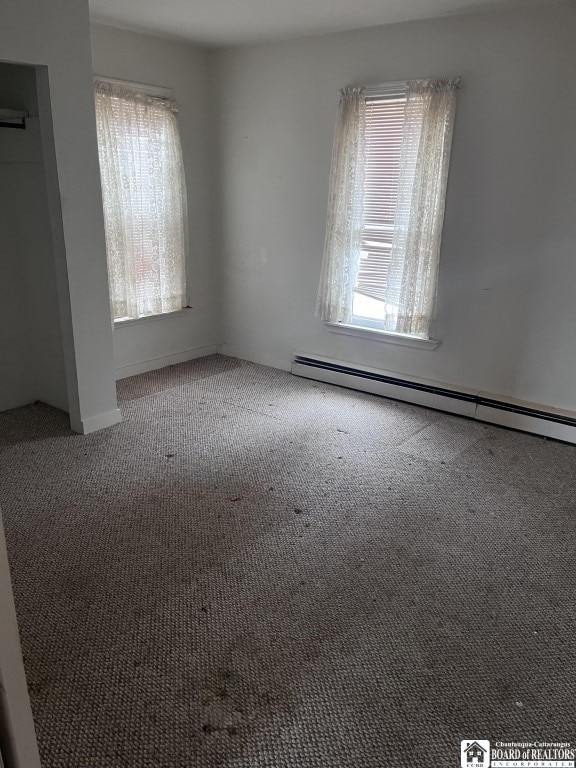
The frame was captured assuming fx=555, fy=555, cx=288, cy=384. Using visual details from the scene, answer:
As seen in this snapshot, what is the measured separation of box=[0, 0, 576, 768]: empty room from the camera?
1724 mm

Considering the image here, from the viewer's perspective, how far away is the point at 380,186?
384 cm

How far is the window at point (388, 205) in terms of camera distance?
11.6ft

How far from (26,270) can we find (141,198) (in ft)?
3.39

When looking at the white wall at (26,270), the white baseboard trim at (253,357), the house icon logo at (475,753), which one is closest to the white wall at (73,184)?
the white wall at (26,270)

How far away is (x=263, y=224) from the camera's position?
4547 millimetres

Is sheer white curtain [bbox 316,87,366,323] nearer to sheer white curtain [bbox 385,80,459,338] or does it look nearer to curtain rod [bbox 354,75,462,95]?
curtain rod [bbox 354,75,462,95]

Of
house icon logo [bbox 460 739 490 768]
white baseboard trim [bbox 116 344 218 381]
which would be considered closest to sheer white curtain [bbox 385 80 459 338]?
white baseboard trim [bbox 116 344 218 381]

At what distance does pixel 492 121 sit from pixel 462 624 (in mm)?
2865

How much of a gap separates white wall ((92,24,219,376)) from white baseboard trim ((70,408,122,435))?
0.94 metres

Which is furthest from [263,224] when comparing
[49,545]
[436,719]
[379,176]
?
[436,719]

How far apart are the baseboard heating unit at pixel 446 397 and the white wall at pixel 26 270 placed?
1.91 m

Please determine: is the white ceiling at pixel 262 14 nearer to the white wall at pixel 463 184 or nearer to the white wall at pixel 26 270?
the white wall at pixel 463 184

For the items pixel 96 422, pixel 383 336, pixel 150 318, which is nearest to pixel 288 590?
pixel 96 422

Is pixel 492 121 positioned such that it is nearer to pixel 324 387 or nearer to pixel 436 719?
pixel 324 387
